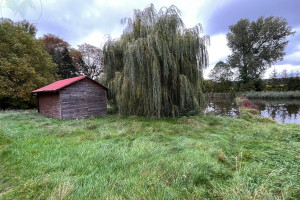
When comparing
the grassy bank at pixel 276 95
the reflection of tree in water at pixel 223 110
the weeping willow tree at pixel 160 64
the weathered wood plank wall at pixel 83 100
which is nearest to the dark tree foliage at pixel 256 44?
the grassy bank at pixel 276 95

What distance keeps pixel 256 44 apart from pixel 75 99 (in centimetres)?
3171

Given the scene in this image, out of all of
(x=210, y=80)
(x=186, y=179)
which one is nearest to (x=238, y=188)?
(x=186, y=179)

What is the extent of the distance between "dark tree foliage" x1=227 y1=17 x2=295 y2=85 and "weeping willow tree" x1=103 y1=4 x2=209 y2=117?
23.7 meters

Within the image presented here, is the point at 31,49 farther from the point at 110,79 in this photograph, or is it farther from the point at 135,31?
the point at 135,31

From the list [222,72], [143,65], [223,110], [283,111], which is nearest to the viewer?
[143,65]

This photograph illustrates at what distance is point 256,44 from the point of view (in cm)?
2423

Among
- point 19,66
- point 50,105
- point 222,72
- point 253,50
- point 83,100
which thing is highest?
point 253,50

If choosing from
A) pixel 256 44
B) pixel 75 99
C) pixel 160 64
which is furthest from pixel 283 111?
pixel 256 44

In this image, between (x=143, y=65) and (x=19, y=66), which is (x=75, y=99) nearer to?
(x=143, y=65)

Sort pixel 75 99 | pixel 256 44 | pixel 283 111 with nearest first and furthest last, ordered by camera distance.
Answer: pixel 75 99 → pixel 283 111 → pixel 256 44

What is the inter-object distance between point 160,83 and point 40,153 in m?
4.58

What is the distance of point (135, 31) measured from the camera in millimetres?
6531

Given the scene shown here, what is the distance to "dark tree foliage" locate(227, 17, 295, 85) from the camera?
21750mm

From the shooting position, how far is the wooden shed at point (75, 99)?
713 cm
